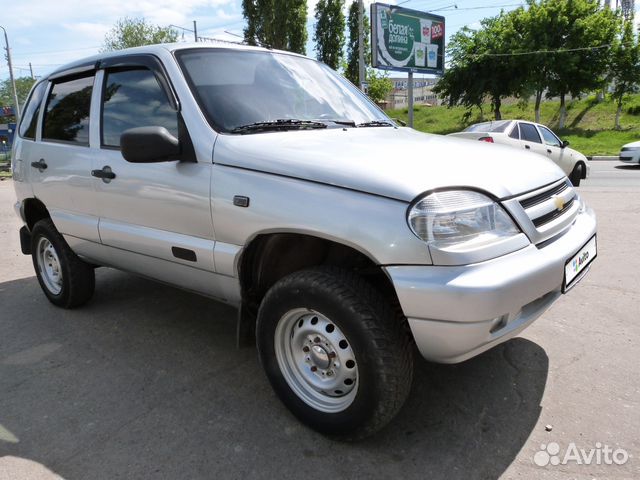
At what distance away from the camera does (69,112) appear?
391cm

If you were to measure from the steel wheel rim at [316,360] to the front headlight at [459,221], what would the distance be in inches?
23.8

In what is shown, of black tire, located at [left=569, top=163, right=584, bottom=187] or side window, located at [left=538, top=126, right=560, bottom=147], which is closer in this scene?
black tire, located at [left=569, top=163, right=584, bottom=187]

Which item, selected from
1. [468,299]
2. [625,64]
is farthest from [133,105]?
[625,64]

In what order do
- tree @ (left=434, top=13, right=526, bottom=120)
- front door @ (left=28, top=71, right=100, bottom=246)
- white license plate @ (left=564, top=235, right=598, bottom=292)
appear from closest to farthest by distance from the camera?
white license plate @ (left=564, top=235, right=598, bottom=292)
front door @ (left=28, top=71, right=100, bottom=246)
tree @ (left=434, top=13, right=526, bottom=120)

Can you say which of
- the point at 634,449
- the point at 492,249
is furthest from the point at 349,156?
the point at 634,449

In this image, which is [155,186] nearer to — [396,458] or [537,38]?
[396,458]

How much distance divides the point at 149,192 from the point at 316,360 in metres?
1.40

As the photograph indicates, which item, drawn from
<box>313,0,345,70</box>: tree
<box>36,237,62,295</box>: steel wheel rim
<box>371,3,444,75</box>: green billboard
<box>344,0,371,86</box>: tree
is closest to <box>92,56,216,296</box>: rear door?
<box>36,237,62,295</box>: steel wheel rim

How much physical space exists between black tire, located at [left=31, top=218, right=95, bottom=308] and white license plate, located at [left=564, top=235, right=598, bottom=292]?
352 centimetres

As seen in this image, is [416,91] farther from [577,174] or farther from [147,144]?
[147,144]

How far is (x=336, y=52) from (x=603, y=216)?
137 feet

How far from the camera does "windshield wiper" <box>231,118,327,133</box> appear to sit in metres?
2.80

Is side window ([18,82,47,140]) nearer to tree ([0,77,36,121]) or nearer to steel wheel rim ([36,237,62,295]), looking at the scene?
steel wheel rim ([36,237,62,295])

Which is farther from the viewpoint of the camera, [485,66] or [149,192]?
[485,66]
